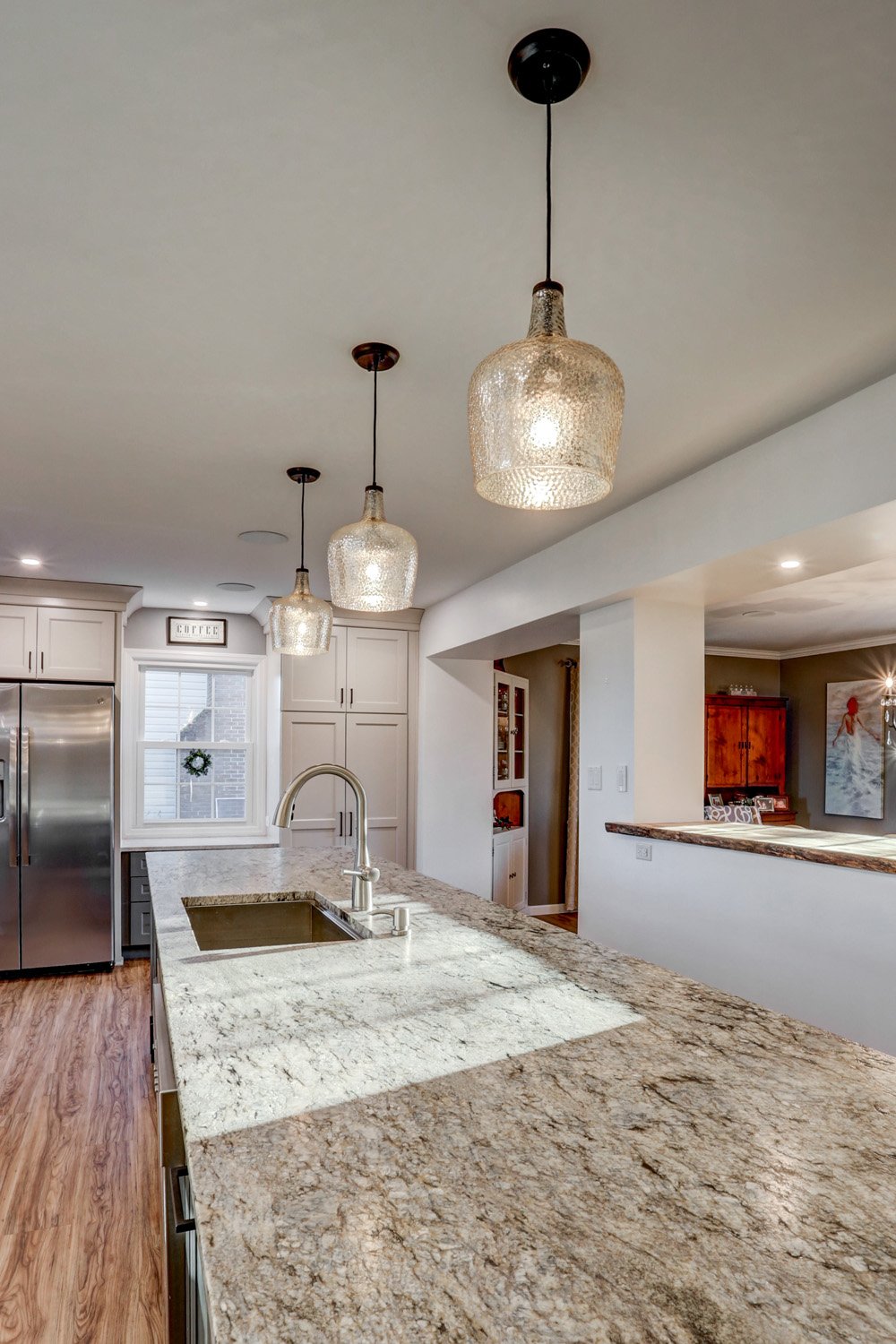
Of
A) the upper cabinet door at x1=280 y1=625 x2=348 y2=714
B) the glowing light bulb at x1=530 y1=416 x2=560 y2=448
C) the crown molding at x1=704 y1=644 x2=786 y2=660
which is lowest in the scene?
the upper cabinet door at x1=280 y1=625 x2=348 y2=714

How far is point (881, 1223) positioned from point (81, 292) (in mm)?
2197

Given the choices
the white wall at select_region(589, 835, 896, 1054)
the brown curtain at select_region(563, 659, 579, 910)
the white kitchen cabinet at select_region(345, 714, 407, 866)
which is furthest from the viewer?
the brown curtain at select_region(563, 659, 579, 910)

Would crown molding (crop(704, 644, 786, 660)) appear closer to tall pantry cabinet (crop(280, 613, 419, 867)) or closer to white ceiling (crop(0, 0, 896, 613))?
tall pantry cabinet (crop(280, 613, 419, 867))

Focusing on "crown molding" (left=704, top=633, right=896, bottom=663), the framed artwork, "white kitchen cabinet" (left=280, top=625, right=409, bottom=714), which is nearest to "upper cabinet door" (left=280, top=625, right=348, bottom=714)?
"white kitchen cabinet" (left=280, top=625, right=409, bottom=714)

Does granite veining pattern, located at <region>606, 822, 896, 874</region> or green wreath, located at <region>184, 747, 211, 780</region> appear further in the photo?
green wreath, located at <region>184, 747, 211, 780</region>

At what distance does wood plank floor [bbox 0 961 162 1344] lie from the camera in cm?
204

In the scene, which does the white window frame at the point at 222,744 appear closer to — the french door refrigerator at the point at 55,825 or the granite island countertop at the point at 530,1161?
the french door refrigerator at the point at 55,825

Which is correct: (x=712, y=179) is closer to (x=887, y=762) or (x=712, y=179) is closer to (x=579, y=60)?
(x=579, y=60)

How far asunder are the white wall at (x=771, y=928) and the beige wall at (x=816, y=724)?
3998 mm

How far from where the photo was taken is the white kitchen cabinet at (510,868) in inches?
247

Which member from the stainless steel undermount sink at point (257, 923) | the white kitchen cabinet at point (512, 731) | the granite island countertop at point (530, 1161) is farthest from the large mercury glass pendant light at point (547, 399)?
the white kitchen cabinet at point (512, 731)

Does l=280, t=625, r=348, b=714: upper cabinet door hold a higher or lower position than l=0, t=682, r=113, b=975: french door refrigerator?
higher

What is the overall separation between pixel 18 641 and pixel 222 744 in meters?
1.60

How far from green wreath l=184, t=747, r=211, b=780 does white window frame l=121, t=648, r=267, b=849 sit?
18 centimetres
